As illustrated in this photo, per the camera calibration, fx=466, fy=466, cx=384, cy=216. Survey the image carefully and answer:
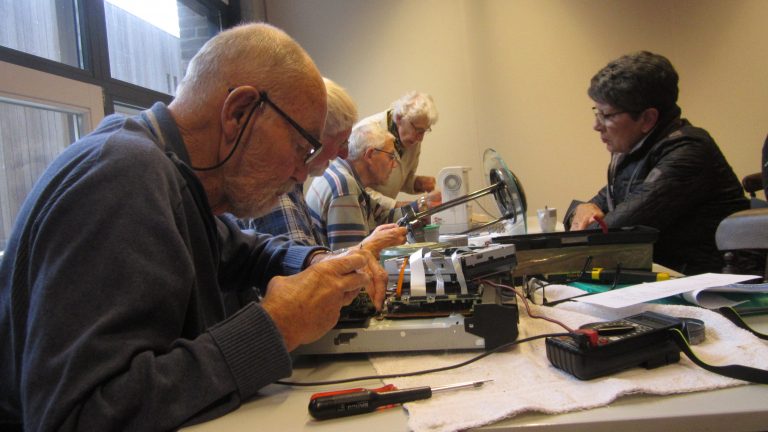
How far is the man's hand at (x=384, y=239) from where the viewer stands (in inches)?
58.1

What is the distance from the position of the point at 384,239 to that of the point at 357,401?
0.96 metres

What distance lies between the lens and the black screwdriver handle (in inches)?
21.4

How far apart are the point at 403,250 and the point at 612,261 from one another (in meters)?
0.58

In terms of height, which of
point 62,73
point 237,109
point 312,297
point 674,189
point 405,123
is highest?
point 62,73

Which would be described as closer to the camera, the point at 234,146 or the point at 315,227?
the point at 234,146

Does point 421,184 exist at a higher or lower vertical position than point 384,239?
higher

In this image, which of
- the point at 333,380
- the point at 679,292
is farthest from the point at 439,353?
the point at 679,292

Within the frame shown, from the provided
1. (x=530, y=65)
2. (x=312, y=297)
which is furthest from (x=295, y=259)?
(x=530, y=65)

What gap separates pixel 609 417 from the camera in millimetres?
500

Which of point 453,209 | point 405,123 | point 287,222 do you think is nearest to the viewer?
point 287,222

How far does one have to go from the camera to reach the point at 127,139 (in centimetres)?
64

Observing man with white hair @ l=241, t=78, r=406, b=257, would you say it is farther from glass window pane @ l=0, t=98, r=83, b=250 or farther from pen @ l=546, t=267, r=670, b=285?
glass window pane @ l=0, t=98, r=83, b=250

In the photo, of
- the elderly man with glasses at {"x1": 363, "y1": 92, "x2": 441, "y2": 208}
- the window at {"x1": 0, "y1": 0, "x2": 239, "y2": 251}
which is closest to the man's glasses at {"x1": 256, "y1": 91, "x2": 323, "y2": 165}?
the window at {"x1": 0, "y1": 0, "x2": 239, "y2": 251}

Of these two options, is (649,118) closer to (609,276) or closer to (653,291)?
(609,276)
